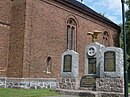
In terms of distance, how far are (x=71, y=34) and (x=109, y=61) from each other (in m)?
10.8

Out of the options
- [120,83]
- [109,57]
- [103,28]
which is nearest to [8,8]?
[109,57]

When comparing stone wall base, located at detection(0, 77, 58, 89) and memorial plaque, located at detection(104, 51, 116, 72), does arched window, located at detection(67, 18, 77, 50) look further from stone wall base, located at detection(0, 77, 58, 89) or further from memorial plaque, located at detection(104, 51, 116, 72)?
memorial plaque, located at detection(104, 51, 116, 72)

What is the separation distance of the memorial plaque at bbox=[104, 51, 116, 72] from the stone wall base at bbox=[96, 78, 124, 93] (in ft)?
2.37

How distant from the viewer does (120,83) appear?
15312mm

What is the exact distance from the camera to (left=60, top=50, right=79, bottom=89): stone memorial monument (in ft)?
57.4

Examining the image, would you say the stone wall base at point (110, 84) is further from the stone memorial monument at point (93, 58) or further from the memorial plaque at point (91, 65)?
the memorial plaque at point (91, 65)

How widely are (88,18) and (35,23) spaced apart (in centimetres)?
1037

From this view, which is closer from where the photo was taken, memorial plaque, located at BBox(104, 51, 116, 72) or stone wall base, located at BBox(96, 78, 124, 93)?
stone wall base, located at BBox(96, 78, 124, 93)

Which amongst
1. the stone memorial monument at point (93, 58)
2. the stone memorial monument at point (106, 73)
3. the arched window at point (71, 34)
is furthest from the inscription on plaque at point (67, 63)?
the arched window at point (71, 34)

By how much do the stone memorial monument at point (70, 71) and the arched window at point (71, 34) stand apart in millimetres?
7409

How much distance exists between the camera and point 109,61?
53.1 ft

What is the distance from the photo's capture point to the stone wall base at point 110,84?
15.2 metres

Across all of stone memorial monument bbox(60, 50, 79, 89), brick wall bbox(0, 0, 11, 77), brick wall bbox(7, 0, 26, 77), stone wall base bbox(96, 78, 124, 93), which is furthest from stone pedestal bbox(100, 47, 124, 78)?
brick wall bbox(0, 0, 11, 77)

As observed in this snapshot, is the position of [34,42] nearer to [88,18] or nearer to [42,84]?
[42,84]
